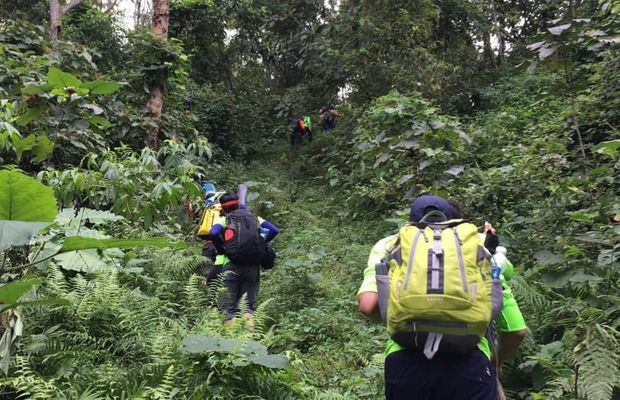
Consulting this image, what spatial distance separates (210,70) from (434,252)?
1765 centimetres

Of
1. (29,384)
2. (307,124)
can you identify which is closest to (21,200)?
(29,384)

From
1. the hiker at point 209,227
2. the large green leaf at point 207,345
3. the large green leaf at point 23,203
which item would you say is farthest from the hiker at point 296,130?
the large green leaf at point 23,203

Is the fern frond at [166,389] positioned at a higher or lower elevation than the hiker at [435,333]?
lower

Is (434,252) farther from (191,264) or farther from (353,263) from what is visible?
(353,263)

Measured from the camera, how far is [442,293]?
1.99 m

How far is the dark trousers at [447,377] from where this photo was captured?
2.12 m

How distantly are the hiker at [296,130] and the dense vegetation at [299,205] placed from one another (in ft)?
2.95

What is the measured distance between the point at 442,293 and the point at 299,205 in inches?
377

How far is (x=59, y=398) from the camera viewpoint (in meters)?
2.98

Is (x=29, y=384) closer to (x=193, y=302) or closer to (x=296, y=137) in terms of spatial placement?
(x=193, y=302)

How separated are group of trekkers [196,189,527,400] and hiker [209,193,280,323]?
2.94 m

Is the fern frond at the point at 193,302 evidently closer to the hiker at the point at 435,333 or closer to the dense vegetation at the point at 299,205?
the dense vegetation at the point at 299,205

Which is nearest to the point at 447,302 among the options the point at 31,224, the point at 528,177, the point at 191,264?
the point at 31,224

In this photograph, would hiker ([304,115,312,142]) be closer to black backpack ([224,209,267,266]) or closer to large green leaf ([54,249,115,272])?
black backpack ([224,209,267,266])
